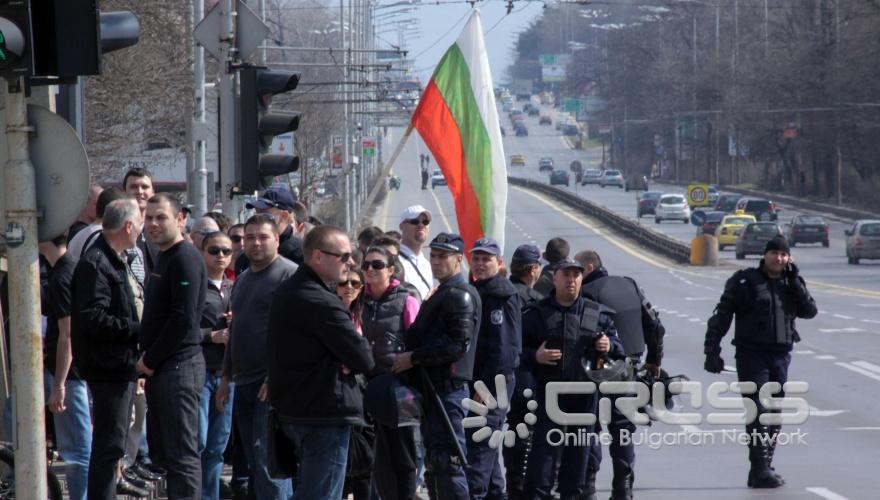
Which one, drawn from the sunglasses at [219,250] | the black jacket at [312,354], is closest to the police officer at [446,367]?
the black jacket at [312,354]

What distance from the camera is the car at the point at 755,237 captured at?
2206 inches

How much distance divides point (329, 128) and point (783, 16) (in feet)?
161

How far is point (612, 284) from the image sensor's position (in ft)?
38.4

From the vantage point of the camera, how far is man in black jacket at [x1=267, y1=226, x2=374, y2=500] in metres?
7.73

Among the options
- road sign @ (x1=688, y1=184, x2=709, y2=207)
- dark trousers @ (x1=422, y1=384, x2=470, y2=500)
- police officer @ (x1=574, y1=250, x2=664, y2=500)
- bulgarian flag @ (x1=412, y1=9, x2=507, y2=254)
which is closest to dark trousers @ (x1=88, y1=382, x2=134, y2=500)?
dark trousers @ (x1=422, y1=384, x2=470, y2=500)

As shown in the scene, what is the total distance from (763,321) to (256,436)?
14.6 feet

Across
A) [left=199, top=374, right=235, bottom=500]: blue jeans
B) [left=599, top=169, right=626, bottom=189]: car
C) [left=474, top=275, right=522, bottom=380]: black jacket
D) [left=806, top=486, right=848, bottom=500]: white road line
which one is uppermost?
[left=474, top=275, right=522, bottom=380]: black jacket

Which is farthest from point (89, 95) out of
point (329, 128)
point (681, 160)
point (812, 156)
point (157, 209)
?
point (681, 160)

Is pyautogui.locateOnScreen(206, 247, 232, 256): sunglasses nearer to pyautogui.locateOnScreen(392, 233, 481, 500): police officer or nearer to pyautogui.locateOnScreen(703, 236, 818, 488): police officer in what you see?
pyautogui.locateOnScreen(392, 233, 481, 500): police officer

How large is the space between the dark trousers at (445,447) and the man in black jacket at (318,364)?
1360 mm

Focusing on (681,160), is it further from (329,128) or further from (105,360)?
(105,360)

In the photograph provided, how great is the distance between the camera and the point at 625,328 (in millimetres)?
11672

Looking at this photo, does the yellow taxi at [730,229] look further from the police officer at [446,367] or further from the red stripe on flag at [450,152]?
the police officer at [446,367]

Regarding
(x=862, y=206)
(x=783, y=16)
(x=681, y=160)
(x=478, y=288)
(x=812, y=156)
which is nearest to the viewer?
(x=478, y=288)
